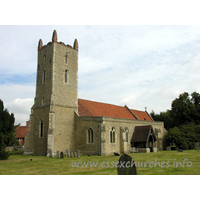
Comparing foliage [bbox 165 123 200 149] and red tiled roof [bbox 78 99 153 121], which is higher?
red tiled roof [bbox 78 99 153 121]

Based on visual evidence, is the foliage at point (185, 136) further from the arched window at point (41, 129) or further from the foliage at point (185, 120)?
the arched window at point (41, 129)

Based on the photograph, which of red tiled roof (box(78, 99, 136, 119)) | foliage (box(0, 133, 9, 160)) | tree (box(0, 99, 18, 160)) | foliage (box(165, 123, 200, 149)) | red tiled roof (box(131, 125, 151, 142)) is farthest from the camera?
foliage (box(165, 123, 200, 149))

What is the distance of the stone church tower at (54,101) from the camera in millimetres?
27562

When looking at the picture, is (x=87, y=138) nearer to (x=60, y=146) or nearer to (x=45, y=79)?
(x=60, y=146)

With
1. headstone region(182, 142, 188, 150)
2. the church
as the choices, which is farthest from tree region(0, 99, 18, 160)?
headstone region(182, 142, 188, 150)

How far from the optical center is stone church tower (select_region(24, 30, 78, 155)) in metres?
27.6

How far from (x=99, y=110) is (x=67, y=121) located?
20.8 ft

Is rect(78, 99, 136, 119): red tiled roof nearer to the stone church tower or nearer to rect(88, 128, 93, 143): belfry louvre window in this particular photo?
the stone church tower

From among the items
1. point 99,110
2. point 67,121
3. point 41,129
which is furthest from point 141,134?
point 41,129

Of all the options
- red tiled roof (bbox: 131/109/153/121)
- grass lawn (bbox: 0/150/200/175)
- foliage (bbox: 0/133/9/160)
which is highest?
red tiled roof (bbox: 131/109/153/121)

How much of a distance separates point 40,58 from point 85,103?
9.86 metres

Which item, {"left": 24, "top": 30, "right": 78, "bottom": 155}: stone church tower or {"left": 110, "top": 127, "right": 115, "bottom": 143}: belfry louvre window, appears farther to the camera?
{"left": 110, "top": 127, "right": 115, "bottom": 143}: belfry louvre window

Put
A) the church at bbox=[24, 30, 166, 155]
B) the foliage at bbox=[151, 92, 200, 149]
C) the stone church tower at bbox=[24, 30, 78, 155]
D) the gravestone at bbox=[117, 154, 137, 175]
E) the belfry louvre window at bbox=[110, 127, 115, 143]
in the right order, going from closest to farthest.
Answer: the gravestone at bbox=[117, 154, 137, 175] → the church at bbox=[24, 30, 166, 155] → the stone church tower at bbox=[24, 30, 78, 155] → the belfry louvre window at bbox=[110, 127, 115, 143] → the foliage at bbox=[151, 92, 200, 149]

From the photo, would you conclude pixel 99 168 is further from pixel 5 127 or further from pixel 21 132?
pixel 21 132
